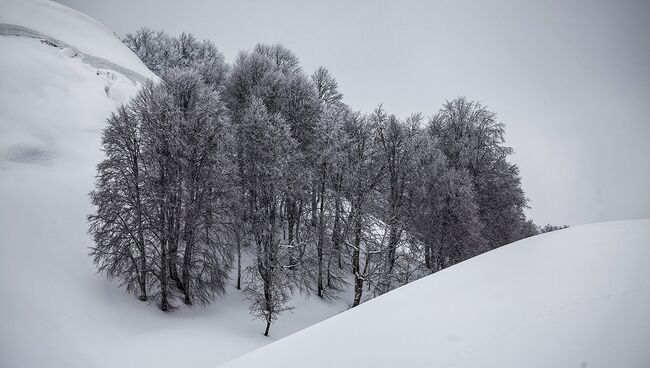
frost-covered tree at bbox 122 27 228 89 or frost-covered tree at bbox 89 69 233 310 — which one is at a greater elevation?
frost-covered tree at bbox 122 27 228 89

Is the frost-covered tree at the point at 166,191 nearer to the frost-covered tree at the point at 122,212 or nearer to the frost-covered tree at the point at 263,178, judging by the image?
the frost-covered tree at the point at 122,212

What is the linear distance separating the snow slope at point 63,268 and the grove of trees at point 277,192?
3.58 feet

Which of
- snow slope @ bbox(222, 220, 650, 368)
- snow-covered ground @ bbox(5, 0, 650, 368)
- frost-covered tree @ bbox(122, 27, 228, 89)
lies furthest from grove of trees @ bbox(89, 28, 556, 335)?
frost-covered tree @ bbox(122, 27, 228, 89)

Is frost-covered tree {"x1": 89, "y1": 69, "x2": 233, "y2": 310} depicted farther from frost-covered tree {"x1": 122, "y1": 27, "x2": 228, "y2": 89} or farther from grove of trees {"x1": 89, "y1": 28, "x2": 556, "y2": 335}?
frost-covered tree {"x1": 122, "y1": 27, "x2": 228, "y2": 89}

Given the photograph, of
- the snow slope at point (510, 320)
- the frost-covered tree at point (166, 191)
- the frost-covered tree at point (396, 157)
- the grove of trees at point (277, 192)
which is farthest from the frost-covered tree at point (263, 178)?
the snow slope at point (510, 320)

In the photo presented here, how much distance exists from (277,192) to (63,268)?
9.79 metres

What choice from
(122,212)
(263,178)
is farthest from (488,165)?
(122,212)

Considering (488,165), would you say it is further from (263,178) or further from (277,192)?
(263,178)

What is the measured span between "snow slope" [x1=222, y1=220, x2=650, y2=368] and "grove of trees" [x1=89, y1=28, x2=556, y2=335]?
8.20 meters

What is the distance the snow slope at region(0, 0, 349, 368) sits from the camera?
10052mm

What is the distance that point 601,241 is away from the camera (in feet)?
25.0

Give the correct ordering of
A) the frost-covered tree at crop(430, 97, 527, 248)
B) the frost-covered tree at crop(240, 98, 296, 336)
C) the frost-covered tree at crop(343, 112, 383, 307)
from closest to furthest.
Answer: the frost-covered tree at crop(240, 98, 296, 336)
the frost-covered tree at crop(343, 112, 383, 307)
the frost-covered tree at crop(430, 97, 527, 248)

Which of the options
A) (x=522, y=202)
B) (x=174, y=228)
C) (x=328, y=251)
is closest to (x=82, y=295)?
(x=174, y=228)

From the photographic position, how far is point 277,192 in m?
16.5
